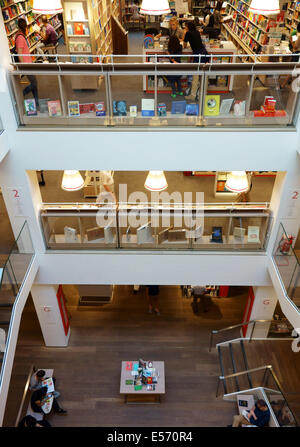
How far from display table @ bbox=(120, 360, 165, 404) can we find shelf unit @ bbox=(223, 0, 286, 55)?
8189mm

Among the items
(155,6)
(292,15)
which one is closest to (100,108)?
(155,6)

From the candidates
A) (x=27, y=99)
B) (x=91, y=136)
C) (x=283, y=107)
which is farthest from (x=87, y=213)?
(x=283, y=107)

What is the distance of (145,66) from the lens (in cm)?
498

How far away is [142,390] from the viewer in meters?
6.73

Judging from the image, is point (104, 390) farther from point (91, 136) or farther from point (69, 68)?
point (69, 68)

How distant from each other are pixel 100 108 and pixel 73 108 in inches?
14.7

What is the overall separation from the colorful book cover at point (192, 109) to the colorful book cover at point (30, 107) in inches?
83.4

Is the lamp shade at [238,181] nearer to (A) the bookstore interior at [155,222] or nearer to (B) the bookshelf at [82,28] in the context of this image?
(A) the bookstore interior at [155,222]

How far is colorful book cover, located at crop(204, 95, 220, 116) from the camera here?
17.0ft

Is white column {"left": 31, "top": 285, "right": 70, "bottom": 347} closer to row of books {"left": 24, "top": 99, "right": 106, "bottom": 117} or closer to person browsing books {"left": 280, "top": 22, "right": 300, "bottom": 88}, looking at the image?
row of books {"left": 24, "top": 99, "right": 106, "bottom": 117}

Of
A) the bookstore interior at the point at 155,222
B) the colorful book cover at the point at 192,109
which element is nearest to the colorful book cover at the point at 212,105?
the colorful book cover at the point at 192,109

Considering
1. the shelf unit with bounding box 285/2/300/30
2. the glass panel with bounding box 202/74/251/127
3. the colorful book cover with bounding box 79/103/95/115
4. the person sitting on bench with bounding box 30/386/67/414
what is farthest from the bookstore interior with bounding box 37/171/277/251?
the shelf unit with bounding box 285/2/300/30

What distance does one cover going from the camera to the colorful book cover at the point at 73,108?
5174 millimetres

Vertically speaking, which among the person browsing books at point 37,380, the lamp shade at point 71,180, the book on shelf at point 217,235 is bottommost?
the person browsing books at point 37,380
